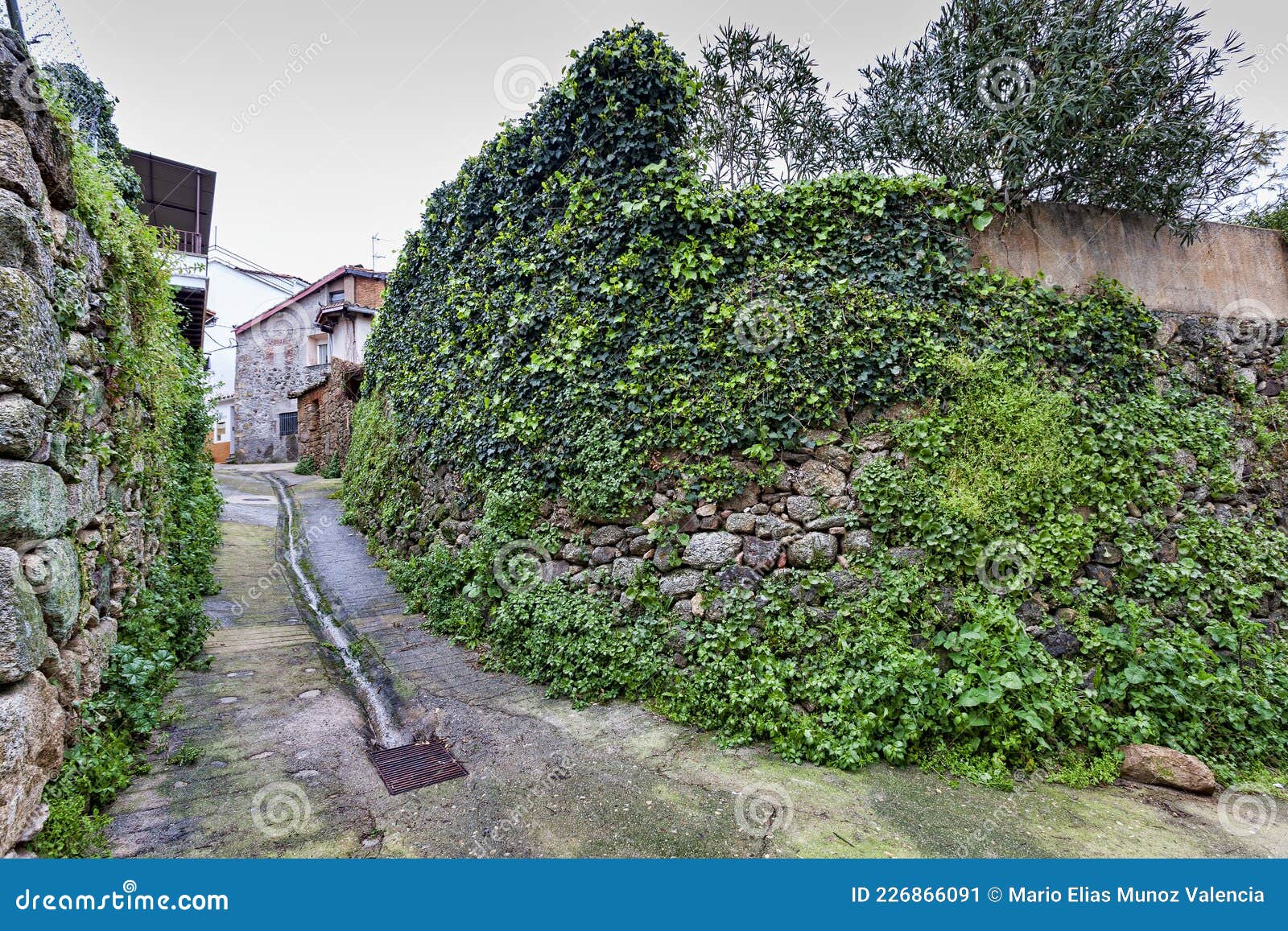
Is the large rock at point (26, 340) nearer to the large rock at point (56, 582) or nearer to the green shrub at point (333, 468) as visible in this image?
the large rock at point (56, 582)

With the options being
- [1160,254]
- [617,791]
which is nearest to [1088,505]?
[1160,254]

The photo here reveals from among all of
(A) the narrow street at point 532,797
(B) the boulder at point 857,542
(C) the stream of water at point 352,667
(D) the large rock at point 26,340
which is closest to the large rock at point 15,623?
(D) the large rock at point 26,340

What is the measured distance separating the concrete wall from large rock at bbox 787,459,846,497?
2338 mm

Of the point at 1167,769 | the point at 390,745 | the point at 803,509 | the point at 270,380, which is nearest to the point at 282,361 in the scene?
the point at 270,380

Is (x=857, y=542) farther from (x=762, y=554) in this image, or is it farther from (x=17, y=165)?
(x=17, y=165)

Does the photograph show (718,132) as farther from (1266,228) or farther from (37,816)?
(37,816)

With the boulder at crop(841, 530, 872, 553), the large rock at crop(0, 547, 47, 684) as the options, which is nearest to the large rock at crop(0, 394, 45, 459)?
the large rock at crop(0, 547, 47, 684)

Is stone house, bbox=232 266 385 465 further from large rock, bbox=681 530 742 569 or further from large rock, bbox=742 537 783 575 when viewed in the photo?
large rock, bbox=742 537 783 575

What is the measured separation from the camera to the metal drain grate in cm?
375

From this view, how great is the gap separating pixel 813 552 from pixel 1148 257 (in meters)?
4.51

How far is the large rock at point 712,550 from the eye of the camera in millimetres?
4973

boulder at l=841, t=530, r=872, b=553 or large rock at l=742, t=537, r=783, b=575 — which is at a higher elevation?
boulder at l=841, t=530, r=872, b=553

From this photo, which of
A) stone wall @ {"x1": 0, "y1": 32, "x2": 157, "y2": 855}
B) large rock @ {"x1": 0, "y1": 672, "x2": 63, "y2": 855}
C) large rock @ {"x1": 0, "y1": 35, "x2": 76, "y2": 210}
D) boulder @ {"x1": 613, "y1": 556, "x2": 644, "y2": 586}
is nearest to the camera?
large rock @ {"x1": 0, "y1": 672, "x2": 63, "y2": 855}

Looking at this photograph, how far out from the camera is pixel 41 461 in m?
2.83
